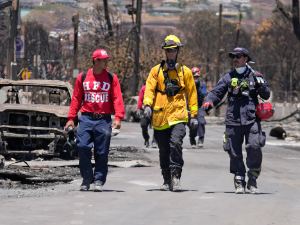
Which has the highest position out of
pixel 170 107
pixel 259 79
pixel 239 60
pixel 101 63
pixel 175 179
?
pixel 239 60

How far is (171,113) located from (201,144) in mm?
9675

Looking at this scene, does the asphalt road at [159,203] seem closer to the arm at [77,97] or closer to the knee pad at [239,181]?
the knee pad at [239,181]

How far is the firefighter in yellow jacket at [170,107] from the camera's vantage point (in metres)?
9.98

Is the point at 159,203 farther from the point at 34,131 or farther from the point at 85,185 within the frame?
the point at 34,131

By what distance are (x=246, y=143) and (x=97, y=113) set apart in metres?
1.96

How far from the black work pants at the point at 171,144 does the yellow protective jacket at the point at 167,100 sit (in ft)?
0.30

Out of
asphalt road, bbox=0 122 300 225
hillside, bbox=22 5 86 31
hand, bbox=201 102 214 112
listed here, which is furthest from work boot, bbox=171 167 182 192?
hillside, bbox=22 5 86 31

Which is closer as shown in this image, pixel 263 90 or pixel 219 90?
pixel 263 90

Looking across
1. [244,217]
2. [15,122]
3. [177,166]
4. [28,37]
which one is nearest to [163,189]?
[177,166]

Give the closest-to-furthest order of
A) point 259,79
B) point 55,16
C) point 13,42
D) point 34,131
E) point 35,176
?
point 259,79 → point 35,176 → point 34,131 → point 13,42 → point 55,16

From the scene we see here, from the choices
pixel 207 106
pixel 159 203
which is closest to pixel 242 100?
pixel 207 106

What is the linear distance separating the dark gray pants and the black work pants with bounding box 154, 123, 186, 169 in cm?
60

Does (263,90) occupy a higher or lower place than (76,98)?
higher

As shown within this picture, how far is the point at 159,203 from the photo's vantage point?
28.6 ft
